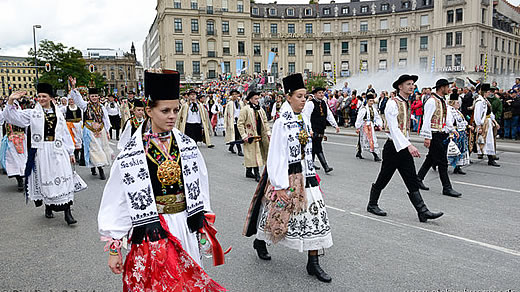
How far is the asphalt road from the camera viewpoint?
4086 millimetres

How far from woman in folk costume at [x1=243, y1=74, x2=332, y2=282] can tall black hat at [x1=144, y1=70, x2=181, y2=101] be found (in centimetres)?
166

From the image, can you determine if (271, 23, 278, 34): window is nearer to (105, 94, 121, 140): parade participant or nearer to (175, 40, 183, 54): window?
(175, 40, 183, 54): window

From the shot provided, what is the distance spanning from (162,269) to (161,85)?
125 centimetres

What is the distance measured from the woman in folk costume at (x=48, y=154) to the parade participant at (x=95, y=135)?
346 centimetres

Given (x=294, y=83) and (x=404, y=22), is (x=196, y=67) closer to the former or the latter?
(x=404, y=22)

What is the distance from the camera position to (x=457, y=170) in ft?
31.7

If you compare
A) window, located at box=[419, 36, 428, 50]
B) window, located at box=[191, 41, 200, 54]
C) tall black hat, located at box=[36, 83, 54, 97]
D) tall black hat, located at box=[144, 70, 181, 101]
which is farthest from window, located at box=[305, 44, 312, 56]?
tall black hat, located at box=[144, 70, 181, 101]

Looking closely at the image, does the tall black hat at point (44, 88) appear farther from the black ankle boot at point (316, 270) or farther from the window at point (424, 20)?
the window at point (424, 20)

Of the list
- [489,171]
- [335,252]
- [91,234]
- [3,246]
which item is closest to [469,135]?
[489,171]

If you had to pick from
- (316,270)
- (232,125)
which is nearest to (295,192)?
(316,270)

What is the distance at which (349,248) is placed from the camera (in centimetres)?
495

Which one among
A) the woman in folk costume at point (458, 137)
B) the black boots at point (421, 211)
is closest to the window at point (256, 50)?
the woman in folk costume at point (458, 137)

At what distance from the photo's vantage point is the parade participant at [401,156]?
5.92 metres

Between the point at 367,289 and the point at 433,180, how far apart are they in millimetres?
5794
